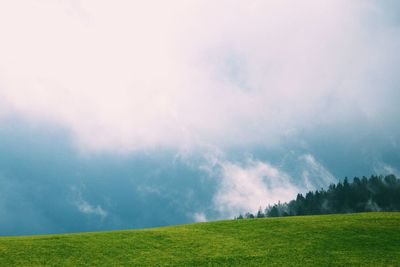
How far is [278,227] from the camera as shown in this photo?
39.7m

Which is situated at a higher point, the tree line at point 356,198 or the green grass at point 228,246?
the tree line at point 356,198

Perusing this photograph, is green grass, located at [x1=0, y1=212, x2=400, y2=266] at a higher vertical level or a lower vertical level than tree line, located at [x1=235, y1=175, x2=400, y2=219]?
lower

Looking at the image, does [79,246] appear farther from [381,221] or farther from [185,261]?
[381,221]

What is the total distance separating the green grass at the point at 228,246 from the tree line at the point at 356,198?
93.0 metres

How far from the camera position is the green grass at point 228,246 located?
3000 centimetres

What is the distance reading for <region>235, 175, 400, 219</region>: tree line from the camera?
128250mm

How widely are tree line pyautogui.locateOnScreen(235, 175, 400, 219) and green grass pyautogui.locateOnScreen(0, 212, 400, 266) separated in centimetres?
9297

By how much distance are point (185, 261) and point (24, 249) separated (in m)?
13.5

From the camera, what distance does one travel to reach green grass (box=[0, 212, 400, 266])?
3000 cm

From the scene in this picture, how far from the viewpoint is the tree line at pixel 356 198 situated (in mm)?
128250

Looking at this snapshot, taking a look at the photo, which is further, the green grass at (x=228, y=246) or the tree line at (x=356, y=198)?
the tree line at (x=356, y=198)

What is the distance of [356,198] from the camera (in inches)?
5069

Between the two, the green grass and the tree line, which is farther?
the tree line

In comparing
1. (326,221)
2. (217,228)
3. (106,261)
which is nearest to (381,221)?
(326,221)
